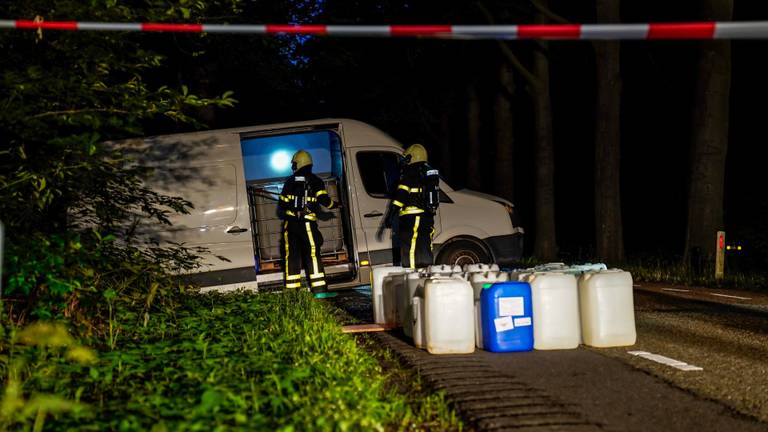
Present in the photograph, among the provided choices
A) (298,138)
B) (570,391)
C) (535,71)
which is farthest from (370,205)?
(535,71)

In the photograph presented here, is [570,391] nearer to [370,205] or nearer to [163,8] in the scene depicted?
[163,8]

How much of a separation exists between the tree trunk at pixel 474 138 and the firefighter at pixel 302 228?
1691cm

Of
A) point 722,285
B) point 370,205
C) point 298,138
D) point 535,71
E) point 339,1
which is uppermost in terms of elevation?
point 339,1

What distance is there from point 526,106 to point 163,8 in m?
33.1

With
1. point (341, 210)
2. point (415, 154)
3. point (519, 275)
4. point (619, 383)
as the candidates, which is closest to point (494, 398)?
point (619, 383)

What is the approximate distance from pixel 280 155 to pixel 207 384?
9.29m

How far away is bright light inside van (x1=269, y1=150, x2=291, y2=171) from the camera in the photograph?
532 inches

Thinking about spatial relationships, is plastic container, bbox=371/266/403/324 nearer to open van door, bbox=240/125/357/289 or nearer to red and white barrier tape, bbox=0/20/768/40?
red and white barrier tape, bbox=0/20/768/40

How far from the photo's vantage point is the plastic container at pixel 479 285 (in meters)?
6.84

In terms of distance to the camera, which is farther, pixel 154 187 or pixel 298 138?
pixel 298 138

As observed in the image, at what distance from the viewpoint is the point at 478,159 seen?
28.7 meters

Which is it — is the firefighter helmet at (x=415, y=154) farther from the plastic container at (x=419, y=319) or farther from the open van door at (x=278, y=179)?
the plastic container at (x=419, y=319)

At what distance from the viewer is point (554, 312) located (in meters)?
6.73

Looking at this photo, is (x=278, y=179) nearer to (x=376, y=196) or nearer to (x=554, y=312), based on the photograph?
(x=376, y=196)
